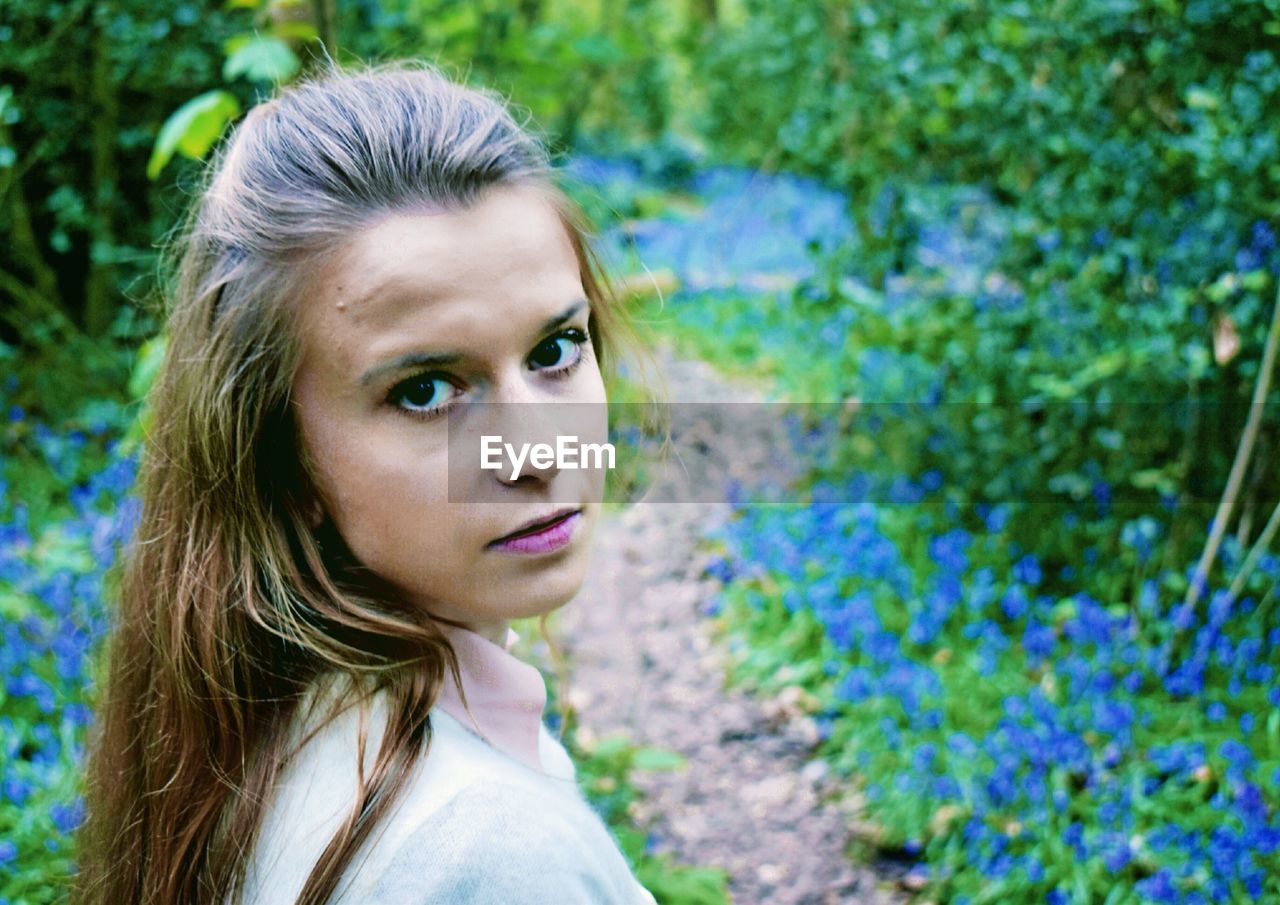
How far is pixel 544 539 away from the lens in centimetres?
111

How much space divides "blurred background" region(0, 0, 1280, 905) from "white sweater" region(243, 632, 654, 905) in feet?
3.01

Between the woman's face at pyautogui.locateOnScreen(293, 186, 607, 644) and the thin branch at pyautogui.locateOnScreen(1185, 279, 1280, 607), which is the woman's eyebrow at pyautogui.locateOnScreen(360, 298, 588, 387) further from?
the thin branch at pyautogui.locateOnScreen(1185, 279, 1280, 607)

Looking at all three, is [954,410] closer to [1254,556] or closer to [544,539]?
[1254,556]

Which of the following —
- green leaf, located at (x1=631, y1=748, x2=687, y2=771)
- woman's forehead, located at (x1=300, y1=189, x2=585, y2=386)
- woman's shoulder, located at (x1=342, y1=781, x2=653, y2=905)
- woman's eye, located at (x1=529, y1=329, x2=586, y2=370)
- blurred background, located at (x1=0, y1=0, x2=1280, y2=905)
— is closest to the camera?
woman's shoulder, located at (x1=342, y1=781, x2=653, y2=905)

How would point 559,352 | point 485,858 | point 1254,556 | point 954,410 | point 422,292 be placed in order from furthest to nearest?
1. point 954,410
2. point 1254,556
3. point 559,352
4. point 422,292
5. point 485,858

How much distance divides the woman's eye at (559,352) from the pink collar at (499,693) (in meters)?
0.32

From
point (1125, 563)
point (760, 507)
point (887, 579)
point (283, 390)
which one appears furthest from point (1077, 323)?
point (283, 390)

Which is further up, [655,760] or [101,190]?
[101,190]

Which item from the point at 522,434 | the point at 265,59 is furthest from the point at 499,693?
the point at 265,59

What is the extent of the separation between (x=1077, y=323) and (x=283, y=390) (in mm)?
2957

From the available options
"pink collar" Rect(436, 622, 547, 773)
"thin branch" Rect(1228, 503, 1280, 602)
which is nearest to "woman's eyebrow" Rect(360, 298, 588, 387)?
"pink collar" Rect(436, 622, 547, 773)

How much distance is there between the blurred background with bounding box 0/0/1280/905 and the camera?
94.7 inches

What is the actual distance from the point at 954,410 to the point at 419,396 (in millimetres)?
3081

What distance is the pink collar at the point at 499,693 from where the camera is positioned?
1166 mm
